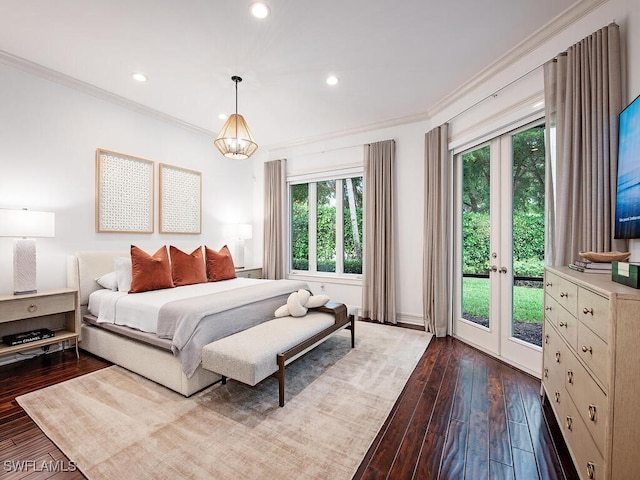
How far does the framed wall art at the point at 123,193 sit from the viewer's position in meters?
3.52

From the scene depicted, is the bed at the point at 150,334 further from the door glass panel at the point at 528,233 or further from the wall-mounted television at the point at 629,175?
the wall-mounted television at the point at 629,175

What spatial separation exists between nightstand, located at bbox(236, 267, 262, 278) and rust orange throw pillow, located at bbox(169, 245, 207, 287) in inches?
41.9

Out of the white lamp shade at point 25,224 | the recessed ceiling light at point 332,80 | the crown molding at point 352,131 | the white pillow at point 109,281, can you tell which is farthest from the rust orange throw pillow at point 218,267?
the recessed ceiling light at point 332,80

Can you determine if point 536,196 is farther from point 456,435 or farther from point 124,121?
point 124,121

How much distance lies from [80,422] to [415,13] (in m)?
3.80

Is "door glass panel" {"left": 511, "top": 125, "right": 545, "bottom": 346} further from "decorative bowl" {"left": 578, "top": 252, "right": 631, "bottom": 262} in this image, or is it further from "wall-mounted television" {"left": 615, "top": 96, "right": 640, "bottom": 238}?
"decorative bowl" {"left": 578, "top": 252, "right": 631, "bottom": 262}

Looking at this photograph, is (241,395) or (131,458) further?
(241,395)

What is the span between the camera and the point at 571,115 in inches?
83.8

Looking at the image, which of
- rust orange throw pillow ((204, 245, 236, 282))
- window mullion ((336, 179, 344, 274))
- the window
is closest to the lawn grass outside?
the window

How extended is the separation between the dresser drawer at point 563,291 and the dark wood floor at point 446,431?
0.85m

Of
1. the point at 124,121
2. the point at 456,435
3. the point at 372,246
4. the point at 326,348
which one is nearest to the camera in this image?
the point at 456,435

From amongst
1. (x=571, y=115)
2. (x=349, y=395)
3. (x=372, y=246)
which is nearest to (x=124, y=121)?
(x=372, y=246)

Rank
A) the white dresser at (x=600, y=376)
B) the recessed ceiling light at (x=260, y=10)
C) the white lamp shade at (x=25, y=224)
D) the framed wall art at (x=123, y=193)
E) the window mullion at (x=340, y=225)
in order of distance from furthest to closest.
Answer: the window mullion at (x=340, y=225) < the framed wall art at (x=123, y=193) < the white lamp shade at (x=25, y=224) < the recessed ceiling light at (x=260, y=10) < the white dresser at (x=600, y=376)

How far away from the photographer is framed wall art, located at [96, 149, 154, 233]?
3.52 metres
